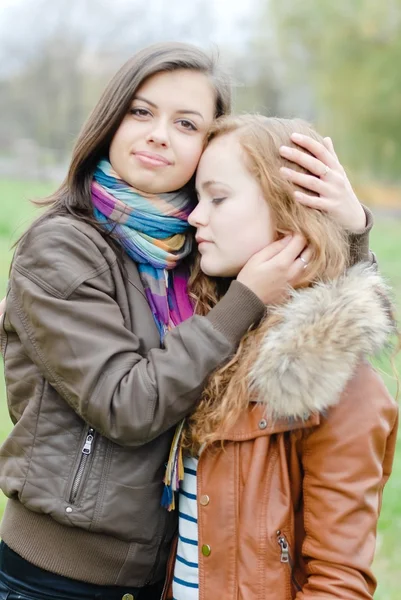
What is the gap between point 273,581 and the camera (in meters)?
1.84

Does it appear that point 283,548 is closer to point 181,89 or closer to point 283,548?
point 283,548

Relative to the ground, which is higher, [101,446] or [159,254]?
[159,254]

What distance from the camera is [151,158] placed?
2.10 m

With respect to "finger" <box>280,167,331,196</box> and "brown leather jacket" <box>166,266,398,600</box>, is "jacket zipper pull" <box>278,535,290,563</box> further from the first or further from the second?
"finger" <box>280,167,331,196</box>

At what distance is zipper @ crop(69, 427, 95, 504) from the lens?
191cm

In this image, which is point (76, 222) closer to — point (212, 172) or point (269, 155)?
point (212, 172)

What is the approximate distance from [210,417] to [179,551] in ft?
1.35

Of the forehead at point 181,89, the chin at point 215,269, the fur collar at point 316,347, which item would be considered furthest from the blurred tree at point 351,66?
the fur collar at point 316,347

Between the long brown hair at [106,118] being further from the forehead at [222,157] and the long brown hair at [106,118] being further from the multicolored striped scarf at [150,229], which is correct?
the forehead at [222,157]

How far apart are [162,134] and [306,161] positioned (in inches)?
15.4

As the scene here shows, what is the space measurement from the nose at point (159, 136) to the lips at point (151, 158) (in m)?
0.03

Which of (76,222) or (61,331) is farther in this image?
(76,222)

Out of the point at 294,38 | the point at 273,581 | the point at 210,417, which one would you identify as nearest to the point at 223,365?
the point at 210,417

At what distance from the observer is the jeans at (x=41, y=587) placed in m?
2.02
